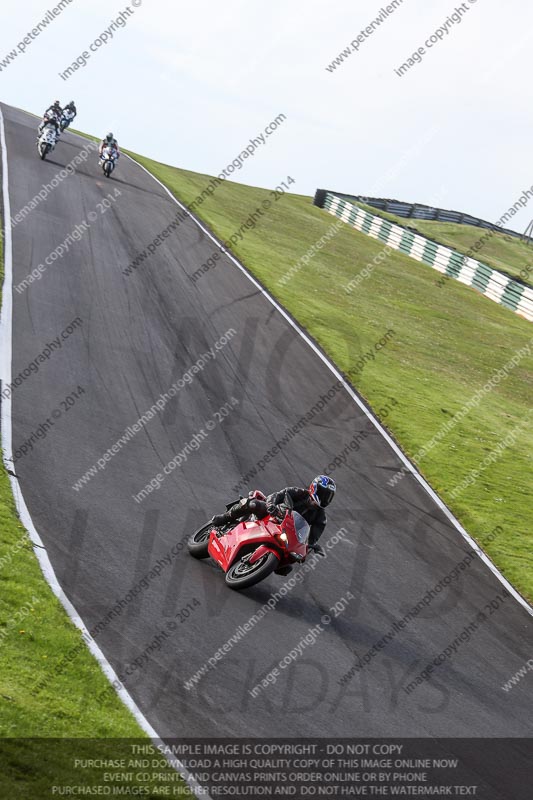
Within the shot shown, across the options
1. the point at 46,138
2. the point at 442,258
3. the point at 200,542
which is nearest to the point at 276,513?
the point at 200,542

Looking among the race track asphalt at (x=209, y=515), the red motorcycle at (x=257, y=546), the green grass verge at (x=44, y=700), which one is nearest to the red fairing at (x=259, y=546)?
the red motorcycle at (x=257, y=546)

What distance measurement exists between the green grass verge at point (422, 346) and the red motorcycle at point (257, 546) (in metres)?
5.39

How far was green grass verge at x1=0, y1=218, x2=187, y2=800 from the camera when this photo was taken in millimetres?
7117

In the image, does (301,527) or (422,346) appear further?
(422,346)

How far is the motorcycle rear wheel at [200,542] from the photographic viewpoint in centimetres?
1220

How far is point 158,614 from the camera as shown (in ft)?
34.1

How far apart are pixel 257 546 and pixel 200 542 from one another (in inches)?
35.1

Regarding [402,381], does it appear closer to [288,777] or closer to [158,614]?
[158,614]

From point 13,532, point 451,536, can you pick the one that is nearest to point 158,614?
point 13,532

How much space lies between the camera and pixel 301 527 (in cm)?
1188

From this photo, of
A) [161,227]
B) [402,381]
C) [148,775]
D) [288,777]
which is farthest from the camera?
[161,227]

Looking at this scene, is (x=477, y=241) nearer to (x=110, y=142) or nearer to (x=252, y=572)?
(x=110, y=142)

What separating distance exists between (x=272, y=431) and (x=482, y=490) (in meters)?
4.82

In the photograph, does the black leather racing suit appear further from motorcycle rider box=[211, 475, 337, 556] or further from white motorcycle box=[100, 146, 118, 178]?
white motorcycle box=[100, 146, 118, 178]
